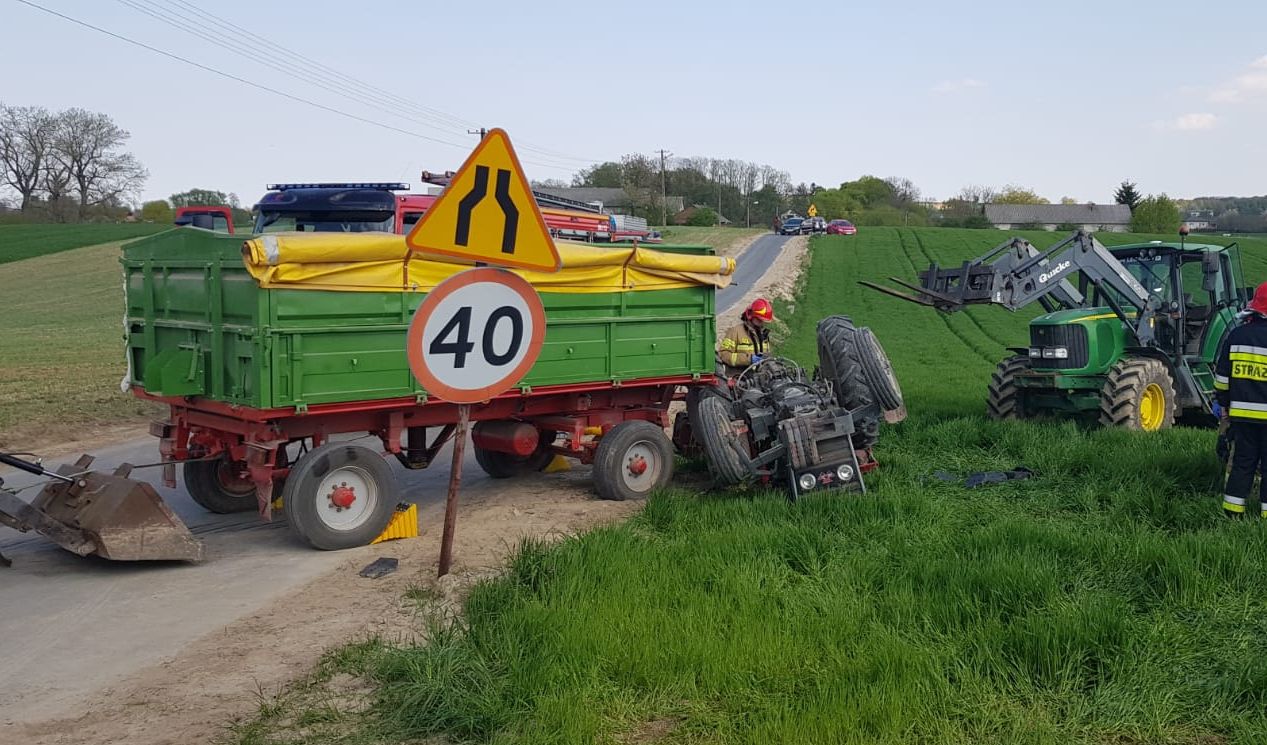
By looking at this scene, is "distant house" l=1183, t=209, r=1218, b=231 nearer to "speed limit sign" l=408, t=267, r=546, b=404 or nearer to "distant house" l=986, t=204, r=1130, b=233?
"distant house" l=986, t=204, r=1130, b=233

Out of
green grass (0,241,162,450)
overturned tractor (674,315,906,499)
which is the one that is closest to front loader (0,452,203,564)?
overturned tractor (674,315,906,499)

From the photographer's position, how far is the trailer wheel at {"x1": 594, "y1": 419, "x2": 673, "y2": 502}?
9.23m

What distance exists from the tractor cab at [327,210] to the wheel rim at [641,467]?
4610mm

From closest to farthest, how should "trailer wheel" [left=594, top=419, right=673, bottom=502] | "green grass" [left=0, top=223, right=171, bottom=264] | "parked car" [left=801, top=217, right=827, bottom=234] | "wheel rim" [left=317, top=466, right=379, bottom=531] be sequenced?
"wheel rim" [left=317, top=466, right=379, bottom=531]
"trailer wheel" [left=594, top=419, right=673, bottom=502]
"green grass" [left=0, top=223, right=171, bottom=264]
"parked car" [left=801, top=217, right=827, bottom=234]

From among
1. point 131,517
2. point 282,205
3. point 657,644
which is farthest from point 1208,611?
point 282,205

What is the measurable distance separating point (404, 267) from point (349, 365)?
865 mm

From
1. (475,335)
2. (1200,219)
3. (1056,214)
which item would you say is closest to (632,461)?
(475,335)

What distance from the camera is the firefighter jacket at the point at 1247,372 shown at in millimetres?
7555

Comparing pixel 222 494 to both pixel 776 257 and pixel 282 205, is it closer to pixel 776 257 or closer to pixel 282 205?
pixel 282 205

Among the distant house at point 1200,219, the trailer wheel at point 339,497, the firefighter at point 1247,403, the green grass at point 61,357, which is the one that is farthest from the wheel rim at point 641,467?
the distant house at point 1200,219

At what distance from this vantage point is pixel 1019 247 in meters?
12.9

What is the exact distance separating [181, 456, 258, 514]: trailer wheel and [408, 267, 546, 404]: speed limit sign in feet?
12.3

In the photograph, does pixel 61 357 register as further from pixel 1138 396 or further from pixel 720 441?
pixel 1138 396

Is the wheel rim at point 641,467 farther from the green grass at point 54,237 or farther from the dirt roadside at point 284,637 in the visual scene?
the green grass at point 54,237
